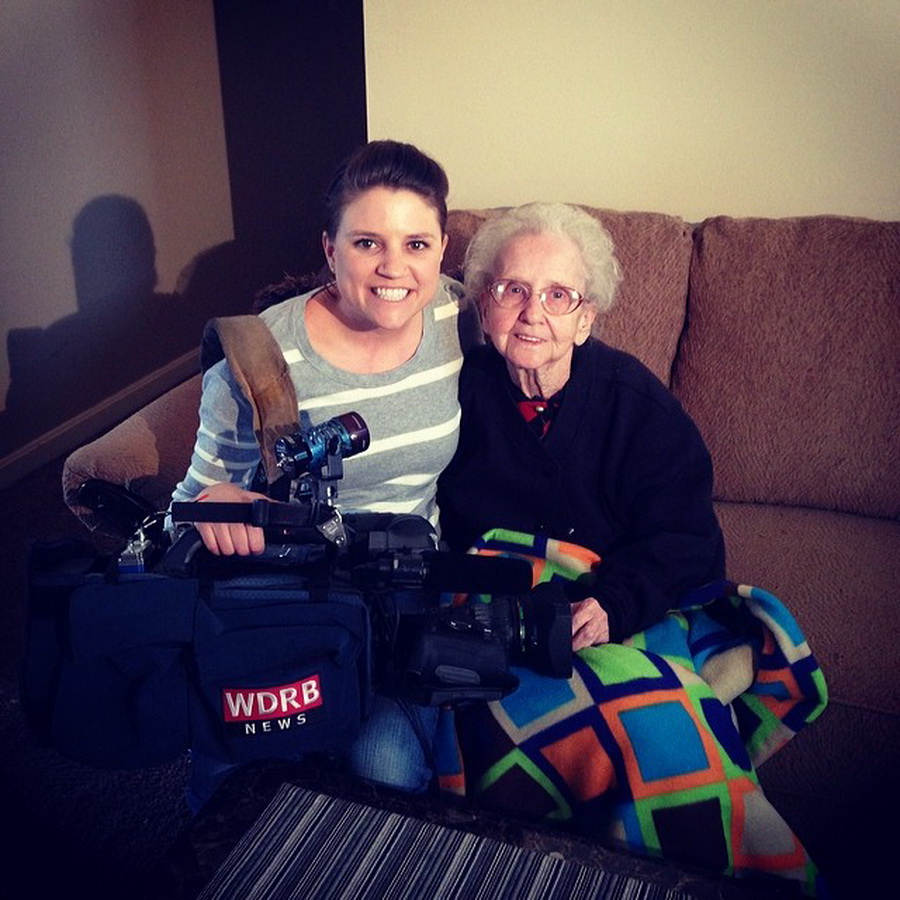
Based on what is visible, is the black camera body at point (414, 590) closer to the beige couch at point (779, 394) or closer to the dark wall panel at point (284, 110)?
the beige couch at point (779, 394)

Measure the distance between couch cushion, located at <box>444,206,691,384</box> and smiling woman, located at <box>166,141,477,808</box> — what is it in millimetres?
328

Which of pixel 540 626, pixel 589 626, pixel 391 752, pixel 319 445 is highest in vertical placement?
pixel 319 445

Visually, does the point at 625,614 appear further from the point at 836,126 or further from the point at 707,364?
the point at 836,126

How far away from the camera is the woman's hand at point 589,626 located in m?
1.19

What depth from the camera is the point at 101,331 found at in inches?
110

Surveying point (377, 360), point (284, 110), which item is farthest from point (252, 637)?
point (284, 110)

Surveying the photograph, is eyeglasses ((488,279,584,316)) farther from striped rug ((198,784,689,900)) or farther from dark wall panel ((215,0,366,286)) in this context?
dark wall panel ((215,0,366,286))

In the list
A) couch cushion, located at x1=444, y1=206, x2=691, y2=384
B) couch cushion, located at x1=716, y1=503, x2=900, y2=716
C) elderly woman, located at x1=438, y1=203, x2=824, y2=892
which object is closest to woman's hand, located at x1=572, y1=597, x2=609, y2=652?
elderly woman, located at x1=438, y1=203, x2=824, y2=892

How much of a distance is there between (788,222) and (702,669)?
3.01 feet

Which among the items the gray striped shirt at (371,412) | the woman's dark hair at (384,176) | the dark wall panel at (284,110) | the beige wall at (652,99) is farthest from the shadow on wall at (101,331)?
the woman's dark hair at (384,176)

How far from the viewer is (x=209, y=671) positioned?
85cm

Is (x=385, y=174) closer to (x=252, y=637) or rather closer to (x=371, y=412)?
(x=371, y=412)

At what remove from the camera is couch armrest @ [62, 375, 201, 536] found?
4.51 feet

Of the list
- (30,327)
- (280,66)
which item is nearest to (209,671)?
(30,327)
